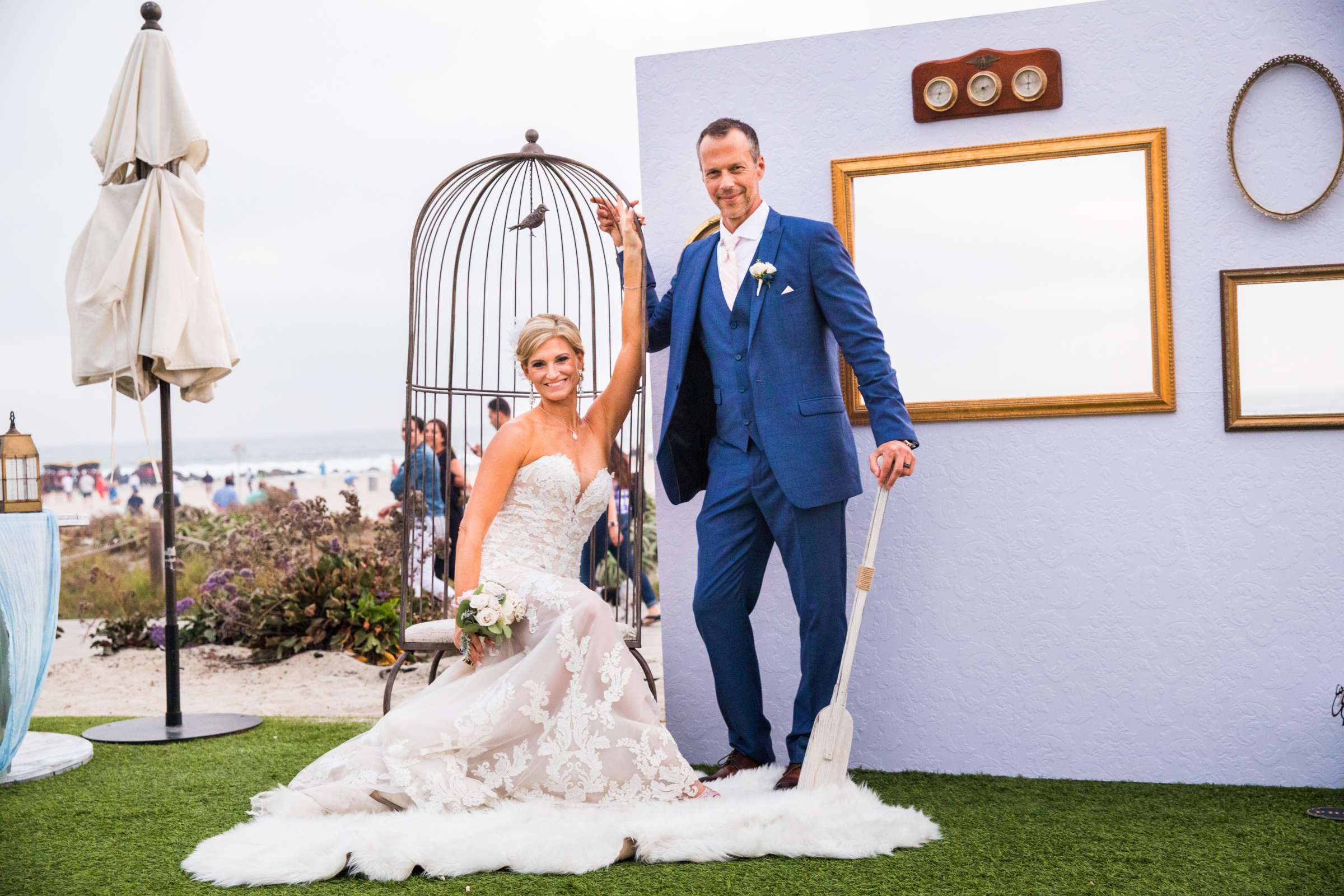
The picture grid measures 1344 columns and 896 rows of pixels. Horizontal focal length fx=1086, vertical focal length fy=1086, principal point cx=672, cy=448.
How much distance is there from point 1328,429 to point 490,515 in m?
2.48

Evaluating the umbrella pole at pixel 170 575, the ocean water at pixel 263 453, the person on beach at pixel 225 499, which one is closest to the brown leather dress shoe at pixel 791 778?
the umbrella pole at pixel 170 575

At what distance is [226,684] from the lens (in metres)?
6.07

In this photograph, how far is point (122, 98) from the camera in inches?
169

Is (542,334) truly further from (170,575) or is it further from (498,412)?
(498,412)

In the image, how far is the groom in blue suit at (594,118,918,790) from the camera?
3084 millimetres

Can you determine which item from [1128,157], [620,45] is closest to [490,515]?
[1128,157]

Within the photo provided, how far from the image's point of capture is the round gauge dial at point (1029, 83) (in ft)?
10.9

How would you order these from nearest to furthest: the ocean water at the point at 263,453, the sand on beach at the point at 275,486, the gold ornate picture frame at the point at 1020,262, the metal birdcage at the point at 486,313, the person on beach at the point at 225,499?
the gold ornate picture frame at the point at 1020,262 → the metal birdcage at the point at 486,313 → the person on beach at the point at 225,499 → the sand on beach at the point at 275,486 → the ocean water at the point at 263,453

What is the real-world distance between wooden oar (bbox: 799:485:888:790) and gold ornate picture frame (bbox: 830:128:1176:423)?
0.72 m

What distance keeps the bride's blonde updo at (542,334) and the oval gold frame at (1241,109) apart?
6.65 ft

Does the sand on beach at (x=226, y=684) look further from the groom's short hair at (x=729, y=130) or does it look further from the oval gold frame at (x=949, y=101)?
the oval gold frame at (x=949, y=101)

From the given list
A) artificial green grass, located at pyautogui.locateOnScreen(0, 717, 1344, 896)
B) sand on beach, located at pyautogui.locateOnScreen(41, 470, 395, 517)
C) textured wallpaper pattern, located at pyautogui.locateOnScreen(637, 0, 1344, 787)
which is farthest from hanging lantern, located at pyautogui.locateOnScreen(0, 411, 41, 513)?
sand on beach, located at pyautogui.locateOnScreen(41, 470, 395, 517)

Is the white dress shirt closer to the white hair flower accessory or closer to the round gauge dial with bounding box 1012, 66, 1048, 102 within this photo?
the white hair flower accessory

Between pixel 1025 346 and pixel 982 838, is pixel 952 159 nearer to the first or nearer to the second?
pixel 1025 346
